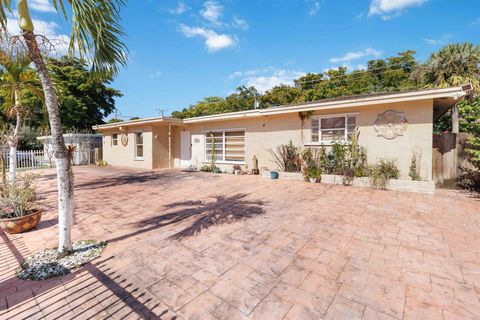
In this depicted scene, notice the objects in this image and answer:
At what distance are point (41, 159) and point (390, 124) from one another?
73.4ft

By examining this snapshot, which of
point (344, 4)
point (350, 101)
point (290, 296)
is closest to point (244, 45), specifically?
point (344, 4)

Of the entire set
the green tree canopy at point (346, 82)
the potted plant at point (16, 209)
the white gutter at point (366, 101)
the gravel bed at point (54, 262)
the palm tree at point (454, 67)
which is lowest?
the gravel bed at point (54, 262)

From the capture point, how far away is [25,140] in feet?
74.4

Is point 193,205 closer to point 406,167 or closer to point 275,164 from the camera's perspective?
point 275,164

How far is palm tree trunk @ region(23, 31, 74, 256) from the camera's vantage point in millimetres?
2969

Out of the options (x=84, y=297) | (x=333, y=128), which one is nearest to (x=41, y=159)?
(x=84, y=297)

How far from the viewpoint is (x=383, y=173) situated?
23.8 feet

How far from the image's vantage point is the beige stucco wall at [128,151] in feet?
43.5

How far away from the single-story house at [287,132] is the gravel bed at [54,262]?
803 centimetres

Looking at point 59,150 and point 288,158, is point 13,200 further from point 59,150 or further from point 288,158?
point 288,158

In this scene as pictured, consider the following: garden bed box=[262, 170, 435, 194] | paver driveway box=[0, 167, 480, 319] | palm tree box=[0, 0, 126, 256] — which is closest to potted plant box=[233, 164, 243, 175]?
garden bed box=[262, 170, 435, 194]

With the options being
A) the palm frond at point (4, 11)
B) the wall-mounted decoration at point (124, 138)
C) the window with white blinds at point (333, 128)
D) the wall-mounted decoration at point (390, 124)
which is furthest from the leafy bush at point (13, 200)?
the wall-mounted decoration at point (124, 138)

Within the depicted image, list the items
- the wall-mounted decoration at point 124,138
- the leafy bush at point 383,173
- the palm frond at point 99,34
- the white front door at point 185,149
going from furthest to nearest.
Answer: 1. the wall-mounted decoration at point 124,138
2. the white front door at point 185,149
3. the leafy bush at point 383,173
4. the palm frond at point 99,34

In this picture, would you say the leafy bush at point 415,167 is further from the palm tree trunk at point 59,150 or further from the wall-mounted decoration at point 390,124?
the palm tree trunk at point 59,150
